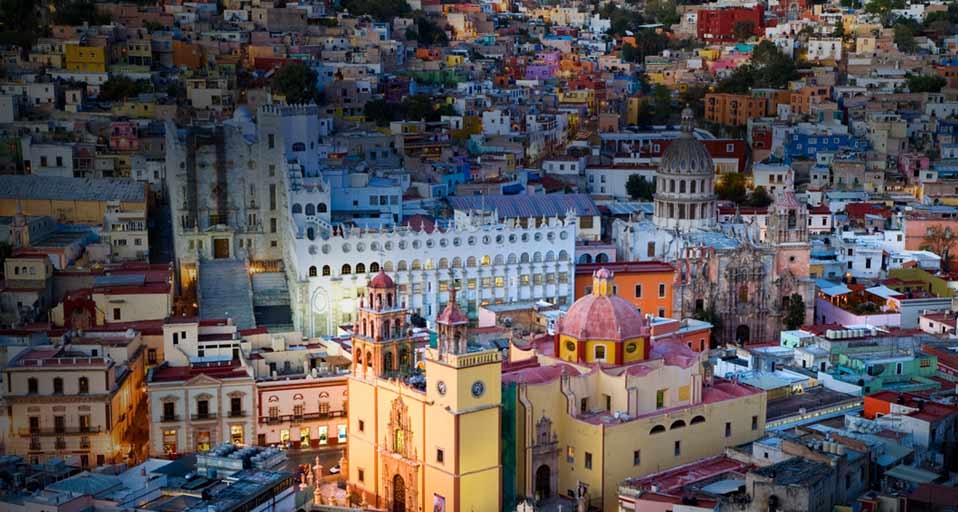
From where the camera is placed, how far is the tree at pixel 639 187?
262 ft

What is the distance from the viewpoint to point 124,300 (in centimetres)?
5062

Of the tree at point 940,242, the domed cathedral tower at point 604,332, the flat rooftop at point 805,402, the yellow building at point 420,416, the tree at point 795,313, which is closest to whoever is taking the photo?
the yellow building at point 420,416

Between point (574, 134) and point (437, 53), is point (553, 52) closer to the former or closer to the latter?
point (437, 53)

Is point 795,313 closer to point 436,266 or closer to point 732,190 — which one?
point 436,266

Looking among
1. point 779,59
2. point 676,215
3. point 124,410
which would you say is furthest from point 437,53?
point 124,410

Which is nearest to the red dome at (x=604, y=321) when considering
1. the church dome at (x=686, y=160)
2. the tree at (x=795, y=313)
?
the tree at (x=795, y=313)

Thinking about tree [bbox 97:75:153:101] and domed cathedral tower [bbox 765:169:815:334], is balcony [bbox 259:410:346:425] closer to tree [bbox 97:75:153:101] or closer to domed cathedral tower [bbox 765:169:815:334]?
domed cathedral tower [bbox 765:169:815:334]

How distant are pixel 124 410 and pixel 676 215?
1109 inches

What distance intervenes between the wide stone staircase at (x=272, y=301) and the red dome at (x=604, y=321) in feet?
49.2

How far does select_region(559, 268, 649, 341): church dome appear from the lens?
42344 mm

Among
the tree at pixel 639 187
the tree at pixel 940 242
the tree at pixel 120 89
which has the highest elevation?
the tree at pixel 120 89

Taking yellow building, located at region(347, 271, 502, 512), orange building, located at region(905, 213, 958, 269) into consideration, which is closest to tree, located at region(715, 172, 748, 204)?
orange building, located at region(905, 213, 958, 269)

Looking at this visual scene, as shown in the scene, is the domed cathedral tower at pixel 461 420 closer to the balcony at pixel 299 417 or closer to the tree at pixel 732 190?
the balcony at pixel 299 417

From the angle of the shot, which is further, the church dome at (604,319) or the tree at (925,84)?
the tree at (925,84)
